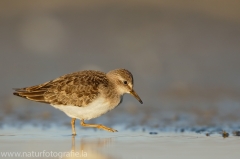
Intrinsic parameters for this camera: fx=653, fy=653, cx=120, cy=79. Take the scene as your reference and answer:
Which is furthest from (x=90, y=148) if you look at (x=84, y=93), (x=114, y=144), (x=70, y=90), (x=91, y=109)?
(x=70, y=90)

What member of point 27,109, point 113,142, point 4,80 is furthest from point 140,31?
point 113,142

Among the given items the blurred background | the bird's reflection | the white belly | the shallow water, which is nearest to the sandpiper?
the white belly

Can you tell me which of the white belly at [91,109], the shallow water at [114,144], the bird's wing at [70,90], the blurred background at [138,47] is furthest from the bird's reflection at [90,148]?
the blurred background at [138,47]

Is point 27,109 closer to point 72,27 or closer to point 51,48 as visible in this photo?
point 51,48

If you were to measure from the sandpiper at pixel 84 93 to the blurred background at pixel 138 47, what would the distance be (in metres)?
2.59

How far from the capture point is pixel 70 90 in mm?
11477

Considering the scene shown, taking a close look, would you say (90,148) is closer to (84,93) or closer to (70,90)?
(84,93)

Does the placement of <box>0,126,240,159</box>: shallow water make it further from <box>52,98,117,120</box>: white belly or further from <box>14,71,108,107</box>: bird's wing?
<box>14,71,108,107</box>: bird's wing

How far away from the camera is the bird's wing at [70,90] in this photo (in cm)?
1136

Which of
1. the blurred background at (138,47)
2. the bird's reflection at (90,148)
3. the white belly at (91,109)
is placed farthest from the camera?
the blurred background at (138,47)

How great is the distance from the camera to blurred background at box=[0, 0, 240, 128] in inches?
634

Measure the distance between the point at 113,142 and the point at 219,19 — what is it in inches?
467

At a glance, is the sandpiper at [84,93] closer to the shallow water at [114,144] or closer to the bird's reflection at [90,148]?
the shallow water at [114,144]

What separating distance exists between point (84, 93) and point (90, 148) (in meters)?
1.98
